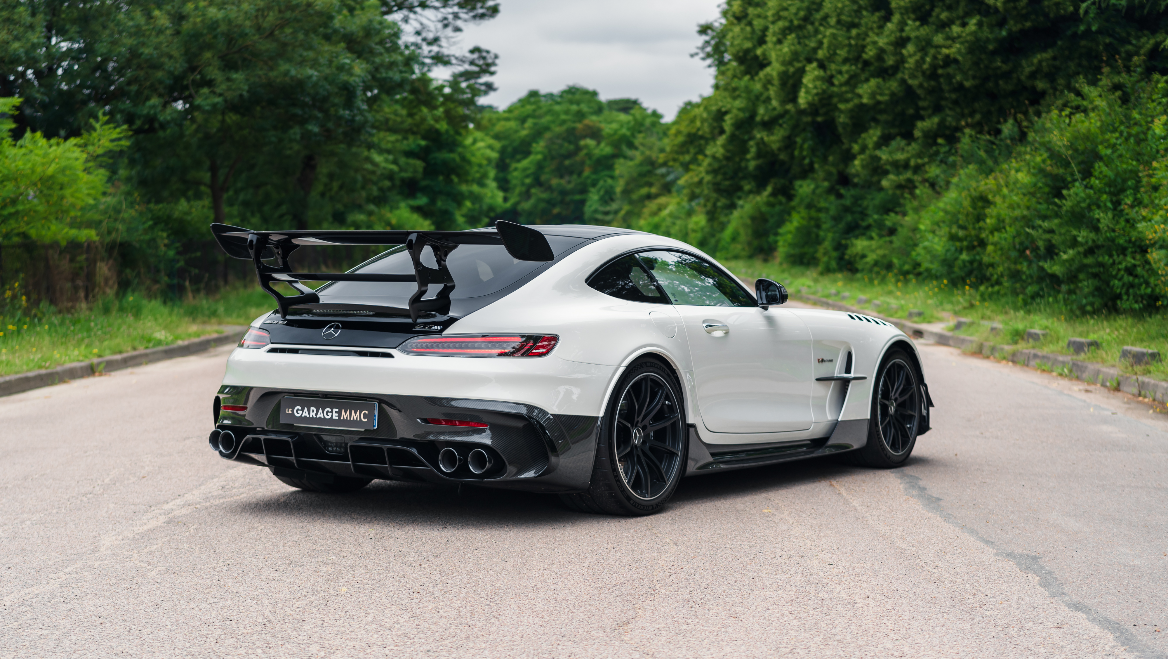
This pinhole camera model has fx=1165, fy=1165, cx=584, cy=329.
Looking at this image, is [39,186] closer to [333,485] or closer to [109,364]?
[109,364]

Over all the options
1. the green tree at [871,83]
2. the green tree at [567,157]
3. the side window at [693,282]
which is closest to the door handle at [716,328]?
the side window at [693,282]

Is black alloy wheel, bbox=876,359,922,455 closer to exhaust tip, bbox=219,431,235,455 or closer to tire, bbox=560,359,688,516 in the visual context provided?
tire, bbox=560,359,688,516

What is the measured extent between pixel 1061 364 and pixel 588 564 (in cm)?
1063

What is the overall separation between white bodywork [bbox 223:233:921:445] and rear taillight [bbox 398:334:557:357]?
0.03 metres

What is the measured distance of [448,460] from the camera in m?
5.24

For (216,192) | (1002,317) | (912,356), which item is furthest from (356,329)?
(216,192)

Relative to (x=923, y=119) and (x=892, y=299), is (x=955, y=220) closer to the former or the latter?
(x=892, y=299)

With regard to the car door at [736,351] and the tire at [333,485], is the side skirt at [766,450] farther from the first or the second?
the tire at [333,485]

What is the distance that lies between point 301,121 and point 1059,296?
1510 centimetres

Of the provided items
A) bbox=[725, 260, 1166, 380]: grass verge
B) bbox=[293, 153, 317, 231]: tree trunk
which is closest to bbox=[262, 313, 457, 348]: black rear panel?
bbox=[725, 260, 1166, 380]: grass verge

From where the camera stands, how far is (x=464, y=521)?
5.70 m

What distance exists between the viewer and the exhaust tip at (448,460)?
5.22 m

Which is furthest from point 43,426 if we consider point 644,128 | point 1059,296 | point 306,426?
point 644,128

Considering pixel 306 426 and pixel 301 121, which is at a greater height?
pixel 301 121
